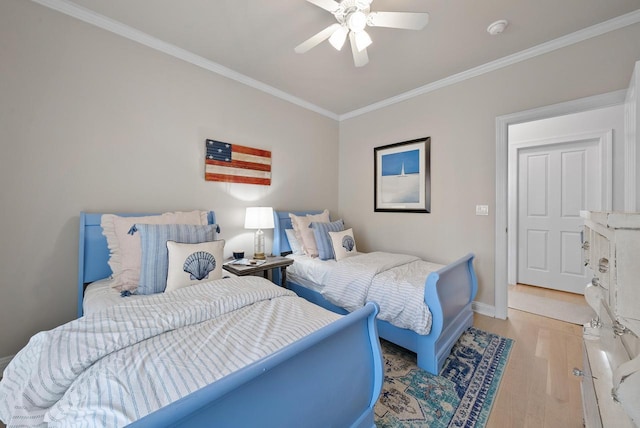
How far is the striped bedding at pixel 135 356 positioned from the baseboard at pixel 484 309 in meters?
2.33

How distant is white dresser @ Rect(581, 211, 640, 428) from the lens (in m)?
0.65

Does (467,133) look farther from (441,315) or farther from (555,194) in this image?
(441,315)

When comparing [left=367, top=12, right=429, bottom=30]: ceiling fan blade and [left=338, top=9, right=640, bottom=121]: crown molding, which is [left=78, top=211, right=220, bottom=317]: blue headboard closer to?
[left=367, top=12, right=429, bottom=30]: ceiling fan blade

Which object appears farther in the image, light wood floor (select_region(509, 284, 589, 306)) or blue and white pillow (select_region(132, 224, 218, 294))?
light wood floor (select_region(509, 284, 589, 306))

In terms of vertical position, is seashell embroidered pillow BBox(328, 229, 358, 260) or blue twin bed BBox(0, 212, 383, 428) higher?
seashell embroidered pillow BBox(328, 229, 358, 260)

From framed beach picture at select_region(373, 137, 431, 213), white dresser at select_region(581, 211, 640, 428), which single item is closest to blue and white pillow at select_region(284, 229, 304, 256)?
framed beach picture at select_region(373, 137, 431, 213)

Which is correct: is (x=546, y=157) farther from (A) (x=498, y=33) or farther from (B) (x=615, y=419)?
(B) (x=615, y=419)

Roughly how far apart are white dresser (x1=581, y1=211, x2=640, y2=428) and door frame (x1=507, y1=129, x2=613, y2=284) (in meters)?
2.31

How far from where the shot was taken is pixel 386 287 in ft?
6.72

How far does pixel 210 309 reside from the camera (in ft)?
4.13

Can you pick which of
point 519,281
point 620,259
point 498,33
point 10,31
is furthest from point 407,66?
point 519,281

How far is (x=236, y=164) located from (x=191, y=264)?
149 cm

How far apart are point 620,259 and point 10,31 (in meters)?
3.40

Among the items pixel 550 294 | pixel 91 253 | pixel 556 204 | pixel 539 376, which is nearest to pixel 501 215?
pixel 539 376
